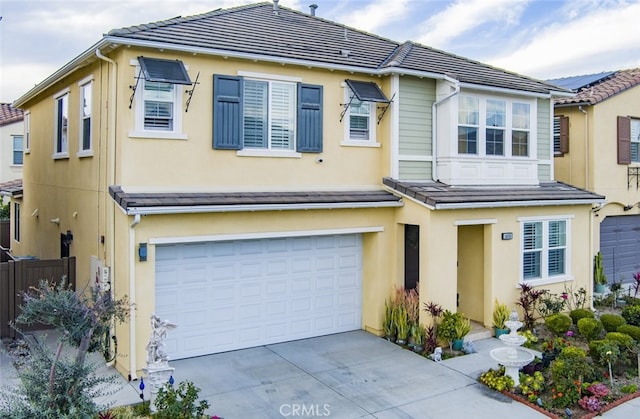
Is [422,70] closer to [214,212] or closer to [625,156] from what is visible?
[214,212]

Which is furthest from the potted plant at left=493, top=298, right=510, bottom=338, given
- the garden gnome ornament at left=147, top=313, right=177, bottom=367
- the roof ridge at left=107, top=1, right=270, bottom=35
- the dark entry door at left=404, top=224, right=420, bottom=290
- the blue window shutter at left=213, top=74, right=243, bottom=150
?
the roof ridge at left=107, top=1, right=270, bottom=35

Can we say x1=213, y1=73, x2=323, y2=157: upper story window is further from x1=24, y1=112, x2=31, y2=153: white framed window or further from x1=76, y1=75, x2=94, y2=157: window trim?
x1=24, y1=112, x2=31, y2=153: white framed window

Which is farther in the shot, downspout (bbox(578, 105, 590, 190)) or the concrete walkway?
downspout (bbox(578, 105, 590, 190))

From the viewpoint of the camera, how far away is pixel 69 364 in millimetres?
6410

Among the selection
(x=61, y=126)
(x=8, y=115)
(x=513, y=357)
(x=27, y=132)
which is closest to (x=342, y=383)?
(x=513, y=357)

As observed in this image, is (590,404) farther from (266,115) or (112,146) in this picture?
(112,146)

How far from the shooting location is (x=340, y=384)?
9367 millimetres

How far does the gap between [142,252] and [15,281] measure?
423 cm

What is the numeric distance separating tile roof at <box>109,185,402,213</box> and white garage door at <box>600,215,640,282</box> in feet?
30.6

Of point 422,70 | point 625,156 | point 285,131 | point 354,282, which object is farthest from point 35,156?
point 625,156

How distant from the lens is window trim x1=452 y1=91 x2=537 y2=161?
41.8 feet

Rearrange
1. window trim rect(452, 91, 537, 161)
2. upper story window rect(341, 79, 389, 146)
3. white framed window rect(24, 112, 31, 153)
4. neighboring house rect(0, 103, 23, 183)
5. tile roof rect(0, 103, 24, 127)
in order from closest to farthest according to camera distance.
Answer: upper story window rect(341, 79, 389, 146) < window trim rect(452, 91, 537, 161) < white framed window rect(24, 112, 31, 153) < tile roof rect(0, 103, 24, 127) < neighboring house rect(0, 103, 23, 183)

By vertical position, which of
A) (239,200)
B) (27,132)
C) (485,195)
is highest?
(27,132)

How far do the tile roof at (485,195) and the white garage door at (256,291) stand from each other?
185cm
